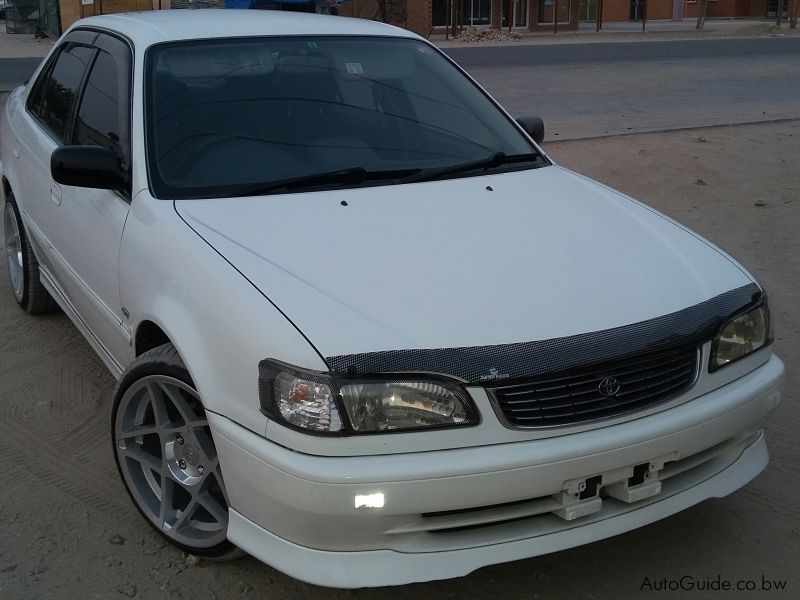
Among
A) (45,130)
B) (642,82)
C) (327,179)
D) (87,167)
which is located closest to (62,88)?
(45,130)

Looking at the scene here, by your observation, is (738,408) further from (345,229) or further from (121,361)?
(121,361)

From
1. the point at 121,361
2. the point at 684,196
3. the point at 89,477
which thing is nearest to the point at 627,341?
the point at 121,361

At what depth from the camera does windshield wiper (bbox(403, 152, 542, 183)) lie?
3541 mm

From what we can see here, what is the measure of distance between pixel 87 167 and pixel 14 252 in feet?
7.44

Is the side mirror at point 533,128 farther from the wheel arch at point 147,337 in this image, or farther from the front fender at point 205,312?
the wheel arch at point 147,337

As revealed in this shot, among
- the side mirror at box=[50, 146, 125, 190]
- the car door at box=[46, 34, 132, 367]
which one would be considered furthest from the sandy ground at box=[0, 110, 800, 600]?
the side mirror at box=[50, 146, 125, 190]

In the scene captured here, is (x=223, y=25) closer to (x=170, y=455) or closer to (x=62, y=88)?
(x=62, y=88)

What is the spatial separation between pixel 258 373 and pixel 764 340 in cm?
161

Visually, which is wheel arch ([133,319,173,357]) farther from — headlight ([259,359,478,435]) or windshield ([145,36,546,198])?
headlight ([259,359,478,435])

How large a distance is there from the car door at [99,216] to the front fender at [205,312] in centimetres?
21

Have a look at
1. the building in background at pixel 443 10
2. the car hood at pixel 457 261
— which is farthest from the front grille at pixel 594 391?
the building in background at pixel 443 10

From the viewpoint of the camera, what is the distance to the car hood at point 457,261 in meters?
2.54

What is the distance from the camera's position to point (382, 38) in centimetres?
416

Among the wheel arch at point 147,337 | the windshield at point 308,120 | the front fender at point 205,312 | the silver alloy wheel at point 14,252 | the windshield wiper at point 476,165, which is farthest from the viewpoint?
the silver alloy wheel at point 14,252
